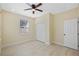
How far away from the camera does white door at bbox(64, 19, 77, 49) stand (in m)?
1.87

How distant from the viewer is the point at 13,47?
1.84m

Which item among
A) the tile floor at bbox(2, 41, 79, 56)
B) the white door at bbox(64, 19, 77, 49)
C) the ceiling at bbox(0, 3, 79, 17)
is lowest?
the tile floor at bbox(2, 41, 79, 56)

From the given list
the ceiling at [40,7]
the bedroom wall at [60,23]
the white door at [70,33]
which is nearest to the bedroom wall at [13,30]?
the ceiling at [40,7]

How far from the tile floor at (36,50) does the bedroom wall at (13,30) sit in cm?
12

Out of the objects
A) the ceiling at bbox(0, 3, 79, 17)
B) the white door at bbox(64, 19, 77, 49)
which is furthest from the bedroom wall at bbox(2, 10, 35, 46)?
the white door at bbox(64, 19, 77, 49)

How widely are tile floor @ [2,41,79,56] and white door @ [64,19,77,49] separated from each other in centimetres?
12

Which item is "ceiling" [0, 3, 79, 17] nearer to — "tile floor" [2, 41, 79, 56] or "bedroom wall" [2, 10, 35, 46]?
"bedroom wall" [2, 10, 35, 46]

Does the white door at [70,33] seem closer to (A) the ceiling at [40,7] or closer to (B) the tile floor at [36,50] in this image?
(B) the tile floor at [36,50]

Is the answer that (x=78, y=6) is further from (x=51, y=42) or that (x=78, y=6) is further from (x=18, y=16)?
(x=18, y=16)

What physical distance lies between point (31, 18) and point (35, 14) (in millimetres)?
125

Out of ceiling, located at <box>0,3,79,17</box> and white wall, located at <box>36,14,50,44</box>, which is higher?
ceiling, located at <box>0,3,79,17</box>

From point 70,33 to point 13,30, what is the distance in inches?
48.7

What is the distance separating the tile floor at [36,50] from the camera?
1.81 m

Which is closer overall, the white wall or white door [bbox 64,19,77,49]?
white door [bbox 64,19,77,49]
